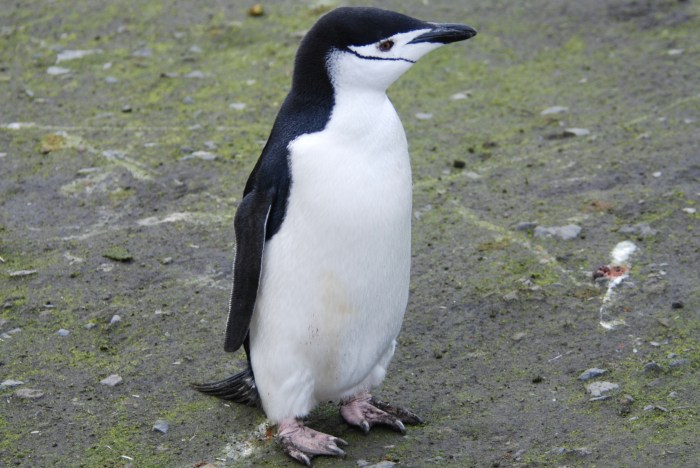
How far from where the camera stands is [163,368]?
349cm

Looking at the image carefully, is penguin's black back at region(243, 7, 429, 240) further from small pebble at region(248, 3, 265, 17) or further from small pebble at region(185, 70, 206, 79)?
small pebble at region(248, 3, 265, 17)

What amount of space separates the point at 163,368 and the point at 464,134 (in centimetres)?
218

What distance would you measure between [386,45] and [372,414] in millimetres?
1060

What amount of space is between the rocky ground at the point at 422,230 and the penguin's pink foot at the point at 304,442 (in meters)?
0.05

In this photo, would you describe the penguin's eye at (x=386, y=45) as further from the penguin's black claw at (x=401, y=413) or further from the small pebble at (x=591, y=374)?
the small pebble at (x=591, y=374)

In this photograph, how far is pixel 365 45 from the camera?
9.26ft

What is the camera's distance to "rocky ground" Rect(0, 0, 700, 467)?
10.3ft

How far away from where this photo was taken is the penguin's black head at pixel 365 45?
283cm

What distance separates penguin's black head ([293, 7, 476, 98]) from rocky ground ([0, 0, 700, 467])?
102 cm

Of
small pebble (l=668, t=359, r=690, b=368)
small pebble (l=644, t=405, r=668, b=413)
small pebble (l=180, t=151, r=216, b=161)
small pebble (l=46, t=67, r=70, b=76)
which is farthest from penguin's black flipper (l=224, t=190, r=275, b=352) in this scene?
small pebble (l=46, t=67, r=70, b=76)

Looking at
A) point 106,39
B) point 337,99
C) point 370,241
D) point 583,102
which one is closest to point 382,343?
point 370,241

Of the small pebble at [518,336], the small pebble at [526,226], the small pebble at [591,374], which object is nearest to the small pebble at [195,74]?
the small pebble at [526,226]

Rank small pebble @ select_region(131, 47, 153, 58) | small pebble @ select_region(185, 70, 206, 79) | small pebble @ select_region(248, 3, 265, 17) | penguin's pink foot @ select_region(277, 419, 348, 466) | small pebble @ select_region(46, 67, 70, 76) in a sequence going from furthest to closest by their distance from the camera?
small pebble @ select_region(248, 3, 265, 17), small pebble @ select_region(131, 47, 153, 58), small pebble @ select_region(46, 67, 70, 76), small pebble @ select_region(185, 70, 206, 79), penguin's pink foot @ select_region(277, 419, 348, 466)

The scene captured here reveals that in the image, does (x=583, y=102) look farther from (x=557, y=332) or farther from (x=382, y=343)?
(x=382, y=343)
